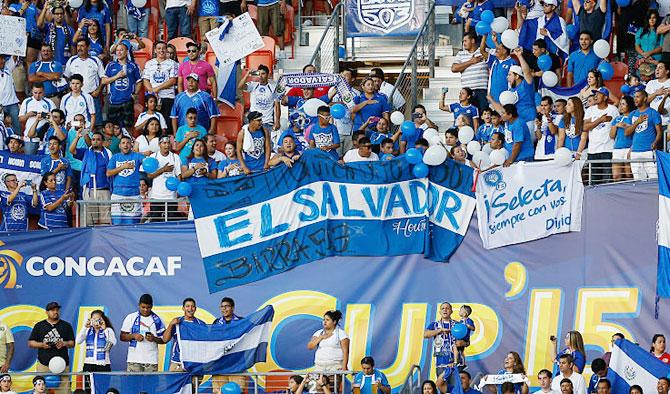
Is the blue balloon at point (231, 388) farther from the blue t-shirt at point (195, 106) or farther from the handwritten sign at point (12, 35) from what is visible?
the handwritten sign at point (12, 35)

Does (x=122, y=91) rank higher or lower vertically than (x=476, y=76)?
lower

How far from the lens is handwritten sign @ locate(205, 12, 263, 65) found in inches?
1009

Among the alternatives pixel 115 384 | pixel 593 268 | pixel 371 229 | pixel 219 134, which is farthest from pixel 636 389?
pixel 219 134

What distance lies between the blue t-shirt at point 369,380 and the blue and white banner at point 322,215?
185 centimetres

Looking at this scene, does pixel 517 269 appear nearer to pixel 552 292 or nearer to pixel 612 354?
pixel 552 292

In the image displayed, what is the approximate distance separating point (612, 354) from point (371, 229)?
3.44m

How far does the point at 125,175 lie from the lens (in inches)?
931

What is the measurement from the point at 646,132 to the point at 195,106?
253 inches

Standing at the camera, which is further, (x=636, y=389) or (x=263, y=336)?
(x=263, y=336)

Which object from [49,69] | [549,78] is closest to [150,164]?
[49,69]

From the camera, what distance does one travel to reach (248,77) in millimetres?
26672

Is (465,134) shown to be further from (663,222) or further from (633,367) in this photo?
(633,367)

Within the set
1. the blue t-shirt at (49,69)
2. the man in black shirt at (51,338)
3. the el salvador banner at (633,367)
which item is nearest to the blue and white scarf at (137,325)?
the man in black shirt at (51,338)

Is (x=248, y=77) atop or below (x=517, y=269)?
atop
